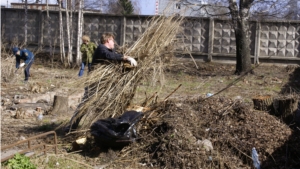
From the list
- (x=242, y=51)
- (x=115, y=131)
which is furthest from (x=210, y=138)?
(x=242, y=51)

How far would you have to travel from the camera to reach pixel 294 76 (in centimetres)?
1612

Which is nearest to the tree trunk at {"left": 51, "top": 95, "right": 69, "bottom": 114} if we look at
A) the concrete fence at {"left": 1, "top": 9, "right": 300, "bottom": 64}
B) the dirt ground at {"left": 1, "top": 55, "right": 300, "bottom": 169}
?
the dirt ground at {"left": 1, "top": 55, "right": 300, "bottom": 169}

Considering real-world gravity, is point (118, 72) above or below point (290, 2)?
below

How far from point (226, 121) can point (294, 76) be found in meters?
9.91

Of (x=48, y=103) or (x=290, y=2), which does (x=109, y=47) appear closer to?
(x=48, y=103)

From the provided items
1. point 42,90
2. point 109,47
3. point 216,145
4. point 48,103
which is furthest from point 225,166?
point 42,90

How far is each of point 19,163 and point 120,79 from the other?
2.19m

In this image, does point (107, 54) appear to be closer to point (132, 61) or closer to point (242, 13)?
point (132, 61)

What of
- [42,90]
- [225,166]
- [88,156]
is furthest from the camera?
[42,90]

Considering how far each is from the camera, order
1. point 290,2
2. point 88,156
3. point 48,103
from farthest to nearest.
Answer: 1. point 290,2
2. point 48,103
3. point 88,156

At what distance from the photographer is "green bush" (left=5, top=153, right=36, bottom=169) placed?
577 cm

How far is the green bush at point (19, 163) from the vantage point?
5766 mm

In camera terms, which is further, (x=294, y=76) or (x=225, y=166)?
(x=294, y=76)

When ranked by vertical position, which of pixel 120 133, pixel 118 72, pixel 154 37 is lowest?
pixel 120 133
